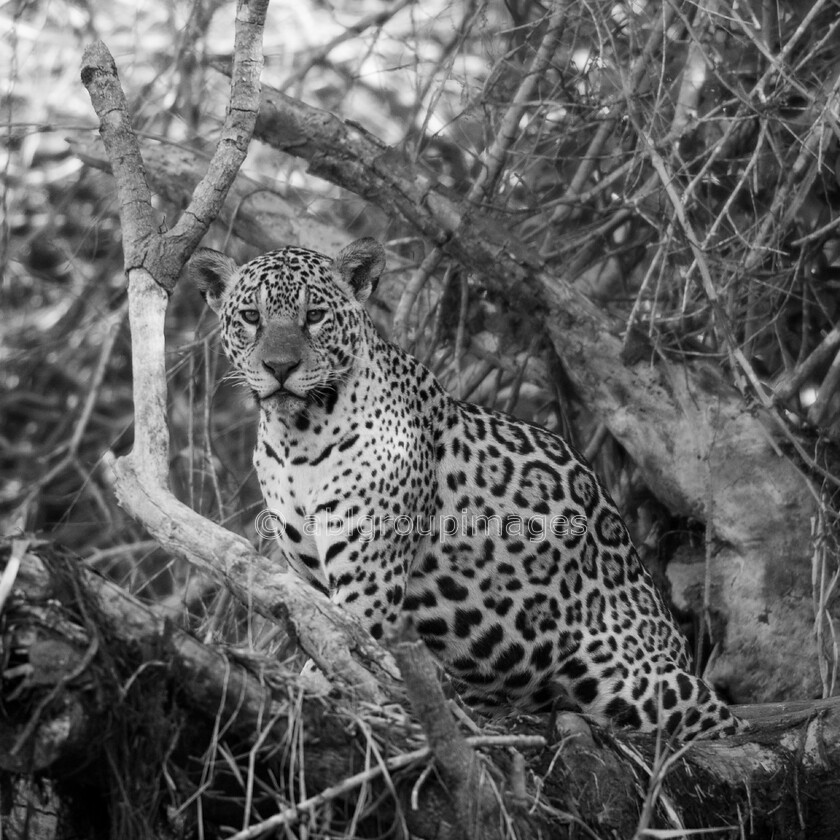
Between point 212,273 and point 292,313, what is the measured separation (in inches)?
23.8

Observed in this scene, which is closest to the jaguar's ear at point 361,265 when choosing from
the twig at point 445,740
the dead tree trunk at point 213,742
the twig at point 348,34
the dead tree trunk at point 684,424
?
the dead tree trunk at point 684,424

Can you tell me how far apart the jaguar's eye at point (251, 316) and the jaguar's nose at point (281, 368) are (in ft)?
1.06

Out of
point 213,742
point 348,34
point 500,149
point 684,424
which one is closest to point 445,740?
point 213,742

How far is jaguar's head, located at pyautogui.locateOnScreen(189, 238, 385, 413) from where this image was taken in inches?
214

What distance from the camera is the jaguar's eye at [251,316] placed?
18.4 ft

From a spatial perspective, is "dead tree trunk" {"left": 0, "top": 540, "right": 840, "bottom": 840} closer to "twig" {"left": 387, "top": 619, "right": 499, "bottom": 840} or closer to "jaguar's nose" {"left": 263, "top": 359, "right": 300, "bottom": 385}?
"twig" {"left": 387, "top": 619, "right": 499, "bottom": 840}

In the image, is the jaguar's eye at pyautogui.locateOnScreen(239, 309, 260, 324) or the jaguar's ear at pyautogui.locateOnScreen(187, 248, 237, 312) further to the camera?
the jaguar's ear at pyautogui.locateOnScreen(187, 248, 237, 312)

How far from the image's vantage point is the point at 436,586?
19.1 feet

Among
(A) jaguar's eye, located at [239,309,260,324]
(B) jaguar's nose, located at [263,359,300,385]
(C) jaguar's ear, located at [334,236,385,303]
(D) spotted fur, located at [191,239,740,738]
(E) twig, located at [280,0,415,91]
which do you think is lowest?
(D) spotted fur, located at [191,239,740,738]

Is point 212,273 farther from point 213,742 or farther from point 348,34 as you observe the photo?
point 348,34

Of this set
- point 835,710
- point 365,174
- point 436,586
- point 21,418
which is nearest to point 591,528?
point 436,586

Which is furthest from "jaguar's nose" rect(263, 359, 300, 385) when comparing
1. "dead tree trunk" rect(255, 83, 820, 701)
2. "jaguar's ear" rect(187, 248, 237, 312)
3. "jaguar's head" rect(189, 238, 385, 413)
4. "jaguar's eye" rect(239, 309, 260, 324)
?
"dead tree trunk" rect(255, 83, 820, 701)

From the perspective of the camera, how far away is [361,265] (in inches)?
237

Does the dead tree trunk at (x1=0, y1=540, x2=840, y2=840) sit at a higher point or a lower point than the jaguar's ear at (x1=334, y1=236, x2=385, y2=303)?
lower
